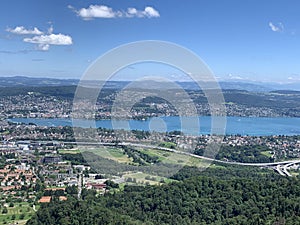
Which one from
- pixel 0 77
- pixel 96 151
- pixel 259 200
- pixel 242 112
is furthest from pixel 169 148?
pixel 0 77

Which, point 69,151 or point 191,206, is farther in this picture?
point 69,151

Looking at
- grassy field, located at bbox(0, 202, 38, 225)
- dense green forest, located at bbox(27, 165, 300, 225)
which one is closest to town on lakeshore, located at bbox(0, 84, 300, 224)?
grassy field, located at bbox(0, 202, 38, 225)

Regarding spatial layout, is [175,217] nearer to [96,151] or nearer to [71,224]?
[71,224]

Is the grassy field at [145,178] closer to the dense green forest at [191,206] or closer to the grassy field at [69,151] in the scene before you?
the dense green forest at [191,206]

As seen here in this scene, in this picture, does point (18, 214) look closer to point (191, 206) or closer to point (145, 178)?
point (145, 178)

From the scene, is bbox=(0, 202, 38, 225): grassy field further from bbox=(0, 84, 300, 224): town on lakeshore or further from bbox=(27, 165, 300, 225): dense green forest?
bbox=(27, 165, 300, 225): dense green forest

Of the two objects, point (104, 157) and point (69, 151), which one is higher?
point (104, 157)

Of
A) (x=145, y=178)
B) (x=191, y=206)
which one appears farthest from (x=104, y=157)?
(x=145, y=178)

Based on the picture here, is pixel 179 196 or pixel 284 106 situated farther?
pixel 284 106
